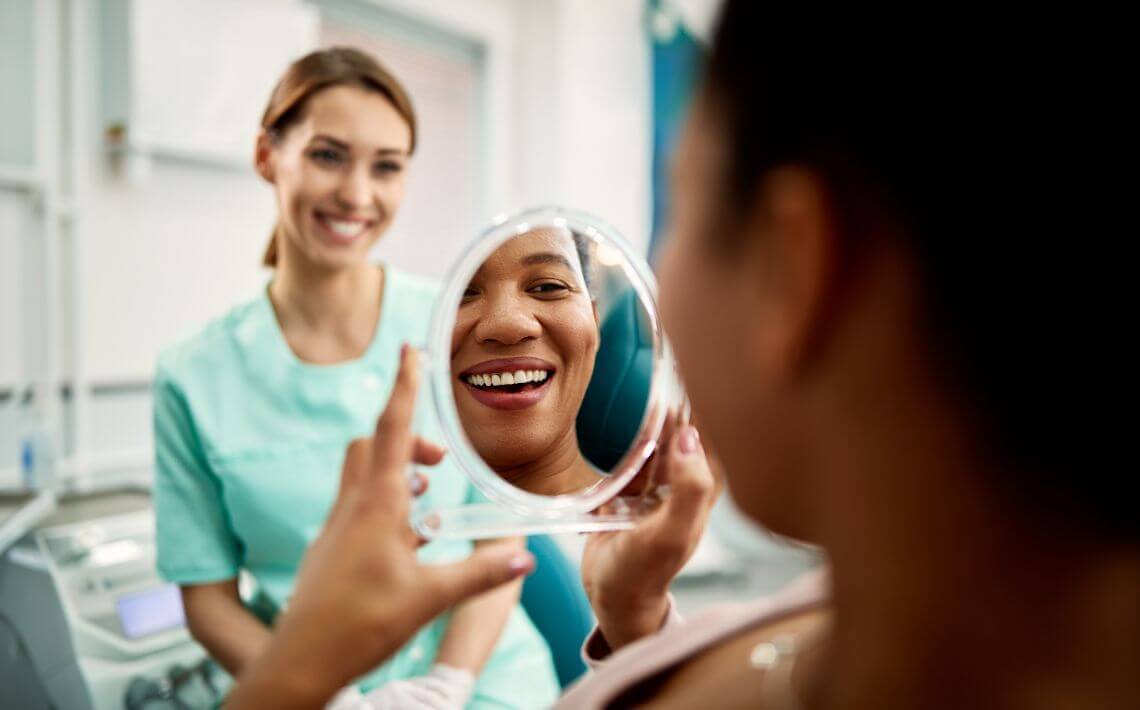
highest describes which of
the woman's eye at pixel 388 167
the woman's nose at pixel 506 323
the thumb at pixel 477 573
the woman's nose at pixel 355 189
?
the woman's eye at pixel 388 167

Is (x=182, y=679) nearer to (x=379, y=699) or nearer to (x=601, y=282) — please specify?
(x=379, y=699)

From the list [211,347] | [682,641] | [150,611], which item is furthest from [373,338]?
[682,641]

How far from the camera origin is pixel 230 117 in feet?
5.27

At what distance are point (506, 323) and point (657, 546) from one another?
0.59 ft

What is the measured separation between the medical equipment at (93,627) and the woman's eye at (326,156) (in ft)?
1.88

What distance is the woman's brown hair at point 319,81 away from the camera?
0.95 metres

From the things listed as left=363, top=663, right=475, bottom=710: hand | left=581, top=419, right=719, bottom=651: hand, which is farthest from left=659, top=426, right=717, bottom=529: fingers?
left=363, top=663, right=475, bottom=710: hand

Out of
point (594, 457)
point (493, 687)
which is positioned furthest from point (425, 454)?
point (493, 687)

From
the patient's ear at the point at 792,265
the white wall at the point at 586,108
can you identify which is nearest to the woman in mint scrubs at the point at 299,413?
the patient's ear at the point at 792,265

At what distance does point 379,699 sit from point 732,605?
1.26 feet

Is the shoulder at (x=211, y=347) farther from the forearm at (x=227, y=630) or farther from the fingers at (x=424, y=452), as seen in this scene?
the fingers at (x=424, y=452)

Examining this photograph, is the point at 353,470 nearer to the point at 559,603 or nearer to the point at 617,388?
the point at 617,388

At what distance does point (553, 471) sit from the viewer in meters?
0.53

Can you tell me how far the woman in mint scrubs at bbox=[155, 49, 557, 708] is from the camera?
36.8 inches
